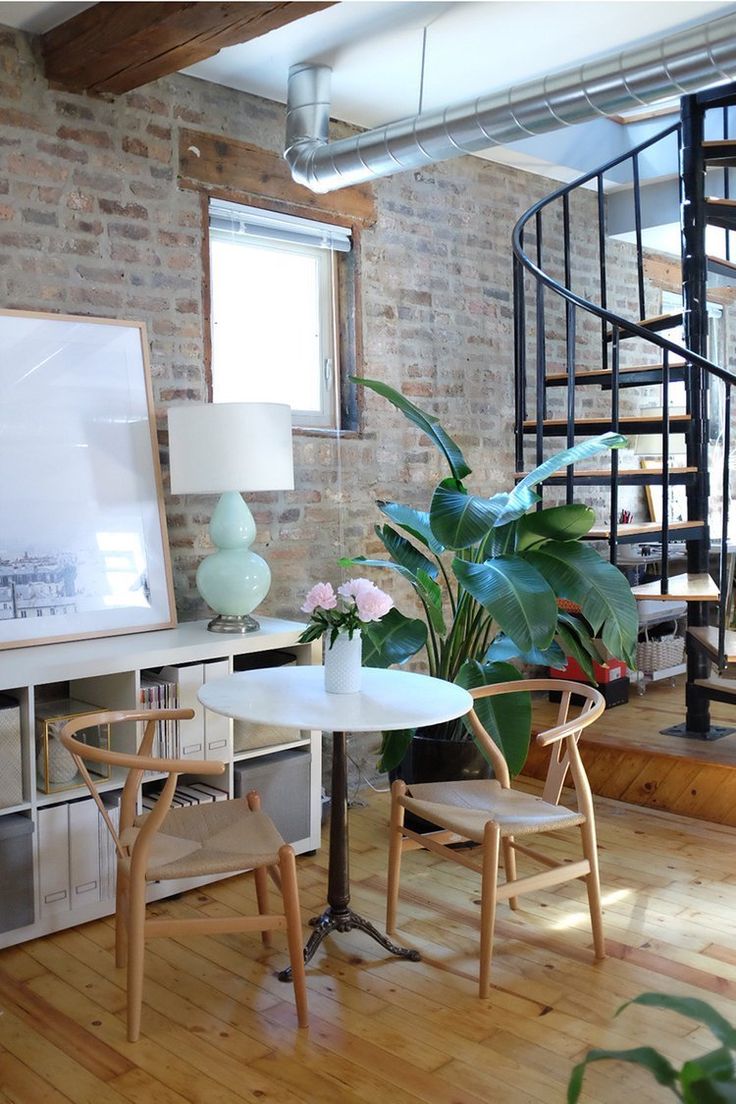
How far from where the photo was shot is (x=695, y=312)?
4488mm

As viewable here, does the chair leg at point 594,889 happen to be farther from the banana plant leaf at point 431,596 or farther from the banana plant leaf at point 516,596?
the banana plant leaf at point 431,596

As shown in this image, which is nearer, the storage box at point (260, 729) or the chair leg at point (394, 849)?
the chair leg at point (394, 849)

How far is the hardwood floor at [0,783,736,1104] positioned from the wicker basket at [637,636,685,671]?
212 cm

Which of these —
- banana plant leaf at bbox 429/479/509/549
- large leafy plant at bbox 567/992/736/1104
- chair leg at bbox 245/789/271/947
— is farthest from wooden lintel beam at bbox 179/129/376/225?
large leafy plant at bbox 567/992/736/1104

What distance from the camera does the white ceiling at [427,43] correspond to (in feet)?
11.6

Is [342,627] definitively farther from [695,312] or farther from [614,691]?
[614,691]

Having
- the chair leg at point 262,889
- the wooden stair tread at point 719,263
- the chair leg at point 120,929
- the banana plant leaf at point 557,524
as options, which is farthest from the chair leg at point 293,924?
the wooden stair tread at point 719,263

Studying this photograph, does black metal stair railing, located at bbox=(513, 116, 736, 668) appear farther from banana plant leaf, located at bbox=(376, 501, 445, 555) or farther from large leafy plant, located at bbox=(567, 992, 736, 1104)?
large leafy plant, located at bbox=(567, 992, 736, 1104)

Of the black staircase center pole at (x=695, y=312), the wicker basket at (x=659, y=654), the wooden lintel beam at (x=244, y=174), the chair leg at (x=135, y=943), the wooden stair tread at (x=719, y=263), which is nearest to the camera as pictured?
the chair leg at (x=135, y=943)

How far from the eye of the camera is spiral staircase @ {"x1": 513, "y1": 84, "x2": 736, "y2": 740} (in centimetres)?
416

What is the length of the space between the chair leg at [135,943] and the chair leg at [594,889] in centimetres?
126

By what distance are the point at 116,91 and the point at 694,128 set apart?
2456 mm

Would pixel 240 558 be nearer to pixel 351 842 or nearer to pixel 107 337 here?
pixel 107 337

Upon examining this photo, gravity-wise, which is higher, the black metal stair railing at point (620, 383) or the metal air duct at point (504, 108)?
the metal air duct at point (504, 108)
